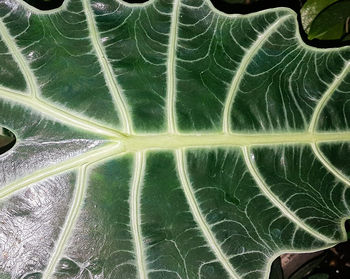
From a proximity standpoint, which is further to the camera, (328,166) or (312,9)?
(312,9)

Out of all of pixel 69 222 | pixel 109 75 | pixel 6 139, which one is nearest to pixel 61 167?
pixel 69 222

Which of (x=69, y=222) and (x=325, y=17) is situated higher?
(x=325, y=17)

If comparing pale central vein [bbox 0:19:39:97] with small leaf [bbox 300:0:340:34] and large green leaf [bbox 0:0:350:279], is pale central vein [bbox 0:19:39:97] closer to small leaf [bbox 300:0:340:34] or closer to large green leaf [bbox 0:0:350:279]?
large green leaf [bbox 0:0:350:279]

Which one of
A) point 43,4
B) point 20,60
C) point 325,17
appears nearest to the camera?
point 20,60

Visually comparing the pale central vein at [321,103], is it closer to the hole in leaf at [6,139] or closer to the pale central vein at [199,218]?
the pale central vein at [199,218]

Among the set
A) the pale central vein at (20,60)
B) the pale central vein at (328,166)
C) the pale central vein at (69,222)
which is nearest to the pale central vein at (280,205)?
the pale central vein at (328,166)

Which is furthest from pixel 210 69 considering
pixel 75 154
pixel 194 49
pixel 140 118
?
pixel 75 154

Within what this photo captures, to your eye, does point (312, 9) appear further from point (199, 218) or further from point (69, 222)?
point (69, 222)
